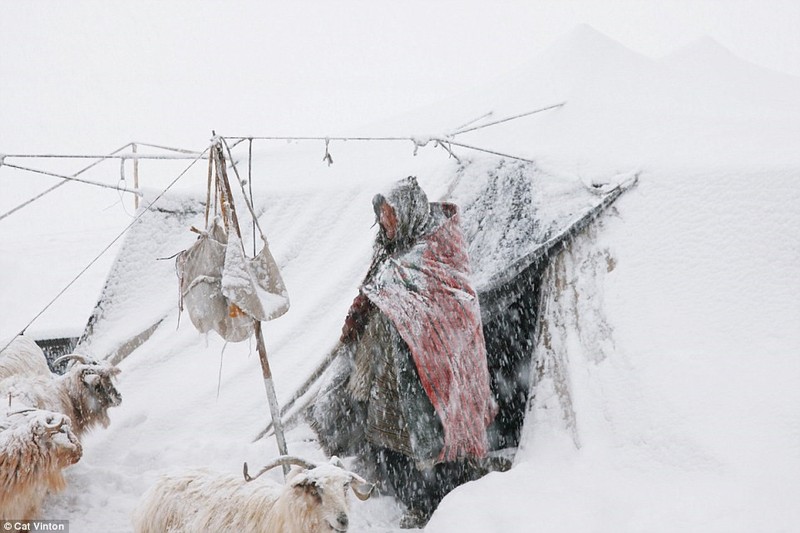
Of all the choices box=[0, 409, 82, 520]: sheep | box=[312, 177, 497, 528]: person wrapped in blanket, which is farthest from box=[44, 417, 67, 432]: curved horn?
box=[312, 177, 497, 528]: person wrapped in blanket

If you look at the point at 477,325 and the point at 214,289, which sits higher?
the point at 214,289

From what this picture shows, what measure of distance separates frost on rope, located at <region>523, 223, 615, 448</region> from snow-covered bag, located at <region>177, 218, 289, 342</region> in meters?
1.77

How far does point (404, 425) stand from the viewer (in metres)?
3.86

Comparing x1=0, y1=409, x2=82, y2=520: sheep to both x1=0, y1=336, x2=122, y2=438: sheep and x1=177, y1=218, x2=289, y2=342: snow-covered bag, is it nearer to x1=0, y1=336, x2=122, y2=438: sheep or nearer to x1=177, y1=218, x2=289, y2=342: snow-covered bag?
x1=0, y1=336, x2=122, y2=438: sheep

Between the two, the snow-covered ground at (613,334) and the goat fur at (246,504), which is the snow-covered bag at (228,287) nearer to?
the snow-covered ground at (613,334)

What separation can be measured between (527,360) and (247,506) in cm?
216

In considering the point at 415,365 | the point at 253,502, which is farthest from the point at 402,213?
the point at 253,502

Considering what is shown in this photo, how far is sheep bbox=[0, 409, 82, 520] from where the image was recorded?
11.3 ft

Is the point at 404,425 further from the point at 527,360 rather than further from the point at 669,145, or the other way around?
the point at 669,145

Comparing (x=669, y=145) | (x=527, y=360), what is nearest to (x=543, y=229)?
(x=527, y=360)

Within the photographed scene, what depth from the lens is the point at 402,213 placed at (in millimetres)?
3957

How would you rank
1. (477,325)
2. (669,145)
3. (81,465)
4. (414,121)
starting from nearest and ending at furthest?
(477,325)
(81,465)
(669,145)
(414,121)

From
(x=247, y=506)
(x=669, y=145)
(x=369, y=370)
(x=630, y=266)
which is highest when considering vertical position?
(x=669, y=145)

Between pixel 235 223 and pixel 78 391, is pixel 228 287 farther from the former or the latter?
pixel 78 391
